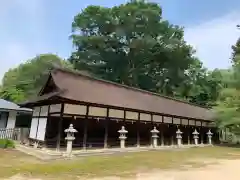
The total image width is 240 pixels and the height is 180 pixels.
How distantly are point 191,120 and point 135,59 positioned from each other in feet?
62.4

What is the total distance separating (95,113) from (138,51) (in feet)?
83.2

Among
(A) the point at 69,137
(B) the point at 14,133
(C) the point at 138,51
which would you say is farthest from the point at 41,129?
(C) the point at 138,51

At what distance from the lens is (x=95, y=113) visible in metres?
15.0

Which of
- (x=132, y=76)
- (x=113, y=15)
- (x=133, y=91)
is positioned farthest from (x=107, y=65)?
(x=133, y=91)

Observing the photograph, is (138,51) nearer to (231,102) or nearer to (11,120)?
(231,102)

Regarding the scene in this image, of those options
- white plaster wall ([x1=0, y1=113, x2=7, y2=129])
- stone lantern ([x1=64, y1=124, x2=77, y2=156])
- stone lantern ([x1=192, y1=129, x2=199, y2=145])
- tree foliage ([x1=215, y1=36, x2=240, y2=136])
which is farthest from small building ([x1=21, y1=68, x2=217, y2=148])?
white plaster wall ([x1=0, y1=113, x2=7, y2=129])

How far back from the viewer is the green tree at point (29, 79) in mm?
31953

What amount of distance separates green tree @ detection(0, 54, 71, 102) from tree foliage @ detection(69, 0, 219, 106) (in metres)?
5.32

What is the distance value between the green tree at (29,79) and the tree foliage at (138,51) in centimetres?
532

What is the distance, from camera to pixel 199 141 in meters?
25.1

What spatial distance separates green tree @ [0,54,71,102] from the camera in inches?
1258

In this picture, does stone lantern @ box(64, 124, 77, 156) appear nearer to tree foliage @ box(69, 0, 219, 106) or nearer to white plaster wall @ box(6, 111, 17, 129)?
white plaster wall @ box(6, 111, 17, 129)

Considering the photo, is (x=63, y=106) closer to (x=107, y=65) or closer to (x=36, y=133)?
(x=36, y=133)

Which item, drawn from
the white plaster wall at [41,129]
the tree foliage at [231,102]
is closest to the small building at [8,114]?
the white plaster wall at [41,129]
